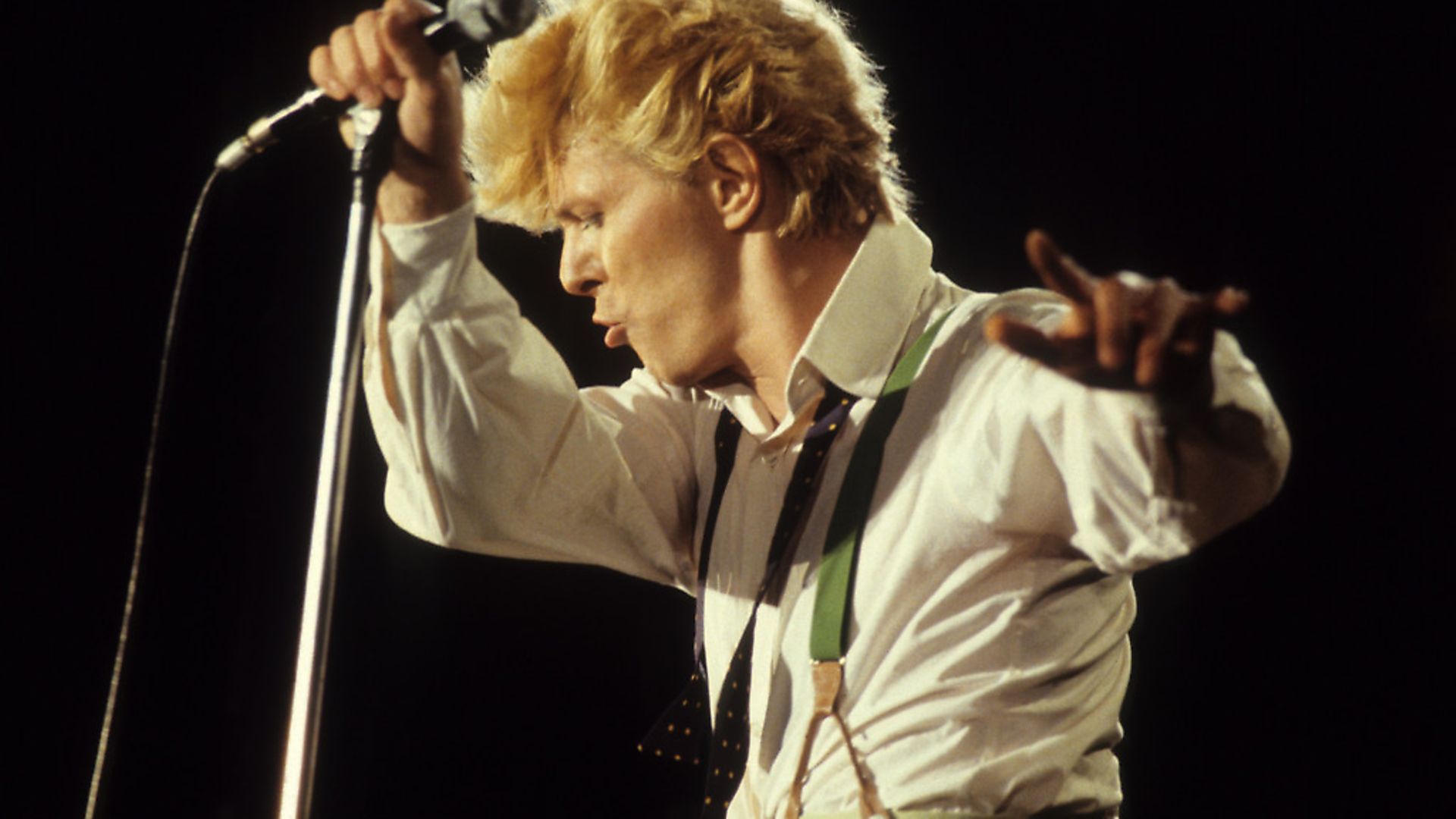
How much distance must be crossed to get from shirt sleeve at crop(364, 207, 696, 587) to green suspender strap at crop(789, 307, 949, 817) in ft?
0.97

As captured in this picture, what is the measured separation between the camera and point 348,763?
2307mm

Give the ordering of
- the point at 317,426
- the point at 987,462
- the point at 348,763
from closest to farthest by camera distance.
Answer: the point at 987,462 → the point at 317,426 → the point at 348,763

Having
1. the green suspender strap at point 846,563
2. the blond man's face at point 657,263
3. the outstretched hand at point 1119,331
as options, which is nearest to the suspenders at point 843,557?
the green suspender strap at point 846,563

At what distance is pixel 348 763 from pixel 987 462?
149 centimetres

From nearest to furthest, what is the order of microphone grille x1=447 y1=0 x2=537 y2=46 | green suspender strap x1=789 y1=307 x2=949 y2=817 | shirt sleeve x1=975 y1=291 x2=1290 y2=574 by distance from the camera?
shirt sleeve x1=975 y1=291 x2=1290 y2=574 → microphone grille x1=447 y1=0 x2=537 y2=46 → green suspender strap x1=789 y1=307 x2=949 y2=817

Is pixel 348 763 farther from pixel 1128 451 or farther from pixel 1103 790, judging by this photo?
pixel 1128 451

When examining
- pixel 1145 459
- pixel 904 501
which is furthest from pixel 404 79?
pixel 1145 459

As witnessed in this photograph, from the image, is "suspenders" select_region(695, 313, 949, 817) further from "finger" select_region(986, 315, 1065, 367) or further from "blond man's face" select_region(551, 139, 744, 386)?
"finger" select_region(986, 315, 1065, 367)

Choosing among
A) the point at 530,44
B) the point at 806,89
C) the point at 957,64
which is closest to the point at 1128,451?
the point at 806,89

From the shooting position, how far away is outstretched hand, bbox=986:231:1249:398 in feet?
2.99

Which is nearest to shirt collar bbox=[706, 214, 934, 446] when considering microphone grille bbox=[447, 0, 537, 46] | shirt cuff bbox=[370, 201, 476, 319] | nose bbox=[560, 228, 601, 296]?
nose bbox=[560, 228, 601, 296]

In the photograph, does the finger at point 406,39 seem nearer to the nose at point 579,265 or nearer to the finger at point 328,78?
the finger at point 328,78

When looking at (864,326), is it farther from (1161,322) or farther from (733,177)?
(1161,322)

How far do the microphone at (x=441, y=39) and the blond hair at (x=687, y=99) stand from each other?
36cm
